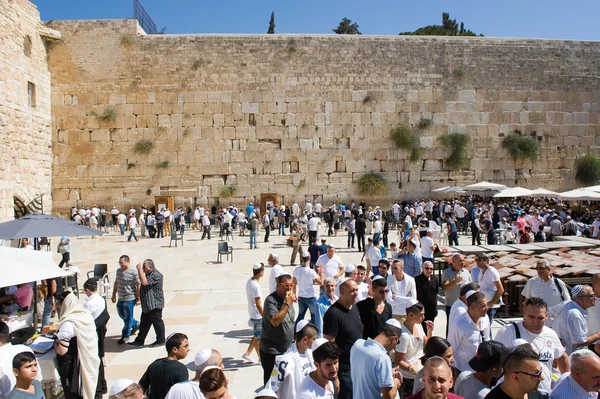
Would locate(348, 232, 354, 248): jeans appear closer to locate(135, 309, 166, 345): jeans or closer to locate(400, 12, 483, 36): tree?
locate(135, 309, 166, 345): jeans

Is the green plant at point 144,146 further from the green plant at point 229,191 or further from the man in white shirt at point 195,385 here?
the man in white shirt at point 195,385

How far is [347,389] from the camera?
11.9ft

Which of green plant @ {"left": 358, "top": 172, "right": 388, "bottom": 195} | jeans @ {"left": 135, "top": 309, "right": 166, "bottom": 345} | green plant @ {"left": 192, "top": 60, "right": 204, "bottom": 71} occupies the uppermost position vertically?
green plant @ {"left": 192, "top": 60, "right": 204, "bottom": 71}

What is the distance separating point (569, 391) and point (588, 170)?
19.5m

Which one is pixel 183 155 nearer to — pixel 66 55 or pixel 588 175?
pixel 66 55

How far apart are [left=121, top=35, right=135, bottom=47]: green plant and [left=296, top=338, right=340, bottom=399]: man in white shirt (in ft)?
60.1

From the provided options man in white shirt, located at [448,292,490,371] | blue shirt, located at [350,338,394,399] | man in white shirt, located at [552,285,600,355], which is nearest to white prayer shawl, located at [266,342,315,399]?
blue shirt, located at [350,338,394,399]

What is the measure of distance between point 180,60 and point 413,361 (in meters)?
17.4

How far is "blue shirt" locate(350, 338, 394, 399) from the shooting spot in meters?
3.01

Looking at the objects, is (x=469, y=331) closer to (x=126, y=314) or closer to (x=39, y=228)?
(x=126, y=314)

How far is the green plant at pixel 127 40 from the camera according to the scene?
18344 millimetres

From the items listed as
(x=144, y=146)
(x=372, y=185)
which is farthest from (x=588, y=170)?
(x=144, y=146)

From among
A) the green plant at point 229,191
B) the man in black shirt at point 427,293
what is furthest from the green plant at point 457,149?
the man in black shirt at point 427,293

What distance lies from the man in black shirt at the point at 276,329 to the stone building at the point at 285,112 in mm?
14620
